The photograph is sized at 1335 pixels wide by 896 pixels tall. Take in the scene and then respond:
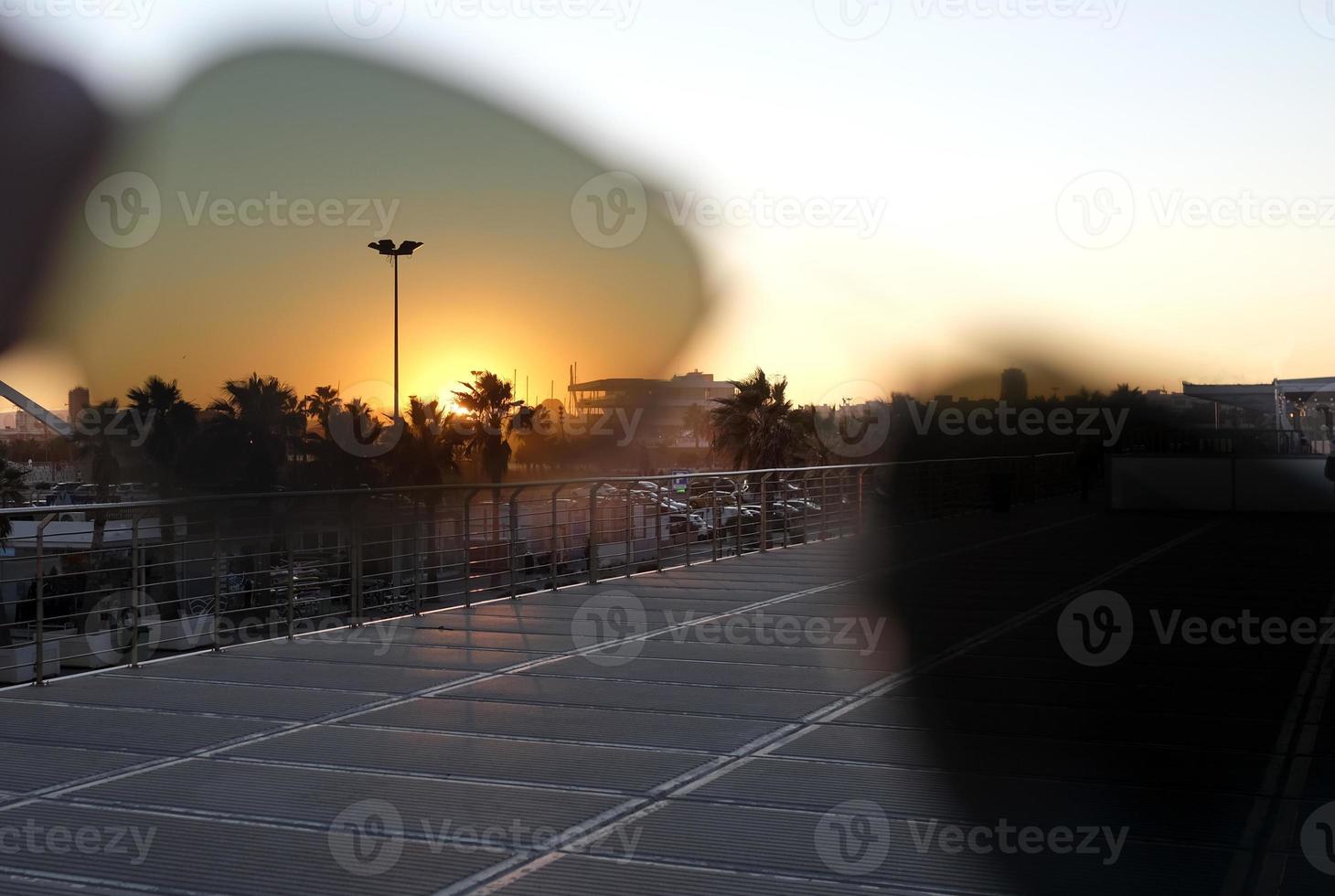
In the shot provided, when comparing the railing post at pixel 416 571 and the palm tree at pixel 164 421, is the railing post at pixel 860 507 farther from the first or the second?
the palm tree at pixel 164 421

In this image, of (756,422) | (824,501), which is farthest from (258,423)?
(824,501)

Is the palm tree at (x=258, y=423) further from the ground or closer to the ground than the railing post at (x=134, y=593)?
further from the ground

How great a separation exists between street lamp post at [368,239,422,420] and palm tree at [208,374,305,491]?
13.7 ft

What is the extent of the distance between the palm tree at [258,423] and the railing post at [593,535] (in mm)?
23284

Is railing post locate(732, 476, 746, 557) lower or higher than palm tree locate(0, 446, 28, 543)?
lower

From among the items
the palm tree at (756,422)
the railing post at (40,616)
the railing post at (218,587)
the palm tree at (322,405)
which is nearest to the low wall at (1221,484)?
the palm tree at (756,422)

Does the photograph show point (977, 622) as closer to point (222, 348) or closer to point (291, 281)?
point (291, 281)

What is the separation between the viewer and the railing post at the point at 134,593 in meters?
7.08

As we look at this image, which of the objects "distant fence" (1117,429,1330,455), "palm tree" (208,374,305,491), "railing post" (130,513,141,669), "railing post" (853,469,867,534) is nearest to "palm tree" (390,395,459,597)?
"palm tree" (208,374,305,491)

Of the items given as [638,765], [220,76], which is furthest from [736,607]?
[220,76]

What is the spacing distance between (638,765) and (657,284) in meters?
25.0

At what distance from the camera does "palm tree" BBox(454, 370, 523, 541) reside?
41656 millimetres

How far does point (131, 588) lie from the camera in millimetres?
7109

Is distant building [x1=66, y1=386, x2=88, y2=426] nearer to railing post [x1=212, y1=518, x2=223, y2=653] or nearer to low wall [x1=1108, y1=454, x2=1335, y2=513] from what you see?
low wall [x1=1108, y1=454, x2=1335, y2=513]
